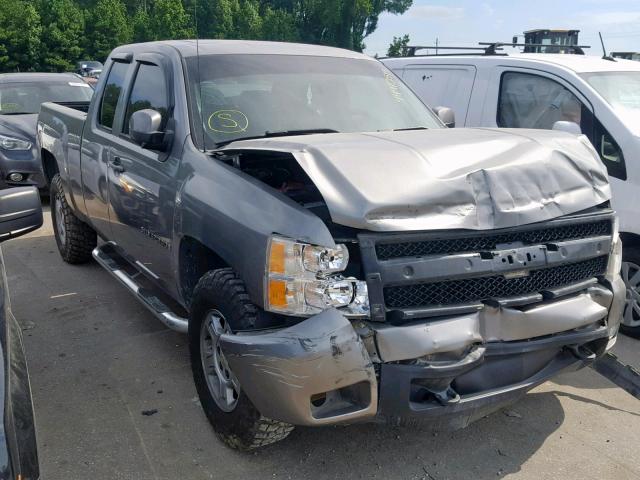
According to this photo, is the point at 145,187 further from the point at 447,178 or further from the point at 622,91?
the point at 622,91

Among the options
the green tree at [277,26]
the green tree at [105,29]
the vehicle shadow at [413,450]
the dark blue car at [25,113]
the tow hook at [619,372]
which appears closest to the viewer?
the vehicle shadow at [413,450]

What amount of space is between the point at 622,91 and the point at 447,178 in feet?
10.2

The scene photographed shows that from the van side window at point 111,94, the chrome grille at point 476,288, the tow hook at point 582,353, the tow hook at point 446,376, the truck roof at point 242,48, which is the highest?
the truck roof at point 242,48

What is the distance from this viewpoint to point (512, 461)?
303 cm

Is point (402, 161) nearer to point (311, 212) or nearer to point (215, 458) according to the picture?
point (311, 212)

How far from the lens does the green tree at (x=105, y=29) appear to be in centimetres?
4325

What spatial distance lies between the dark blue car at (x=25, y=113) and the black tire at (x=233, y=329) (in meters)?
5.73

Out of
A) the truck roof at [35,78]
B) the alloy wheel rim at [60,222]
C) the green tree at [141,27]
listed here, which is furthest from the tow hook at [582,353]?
the green tree at [141,27]

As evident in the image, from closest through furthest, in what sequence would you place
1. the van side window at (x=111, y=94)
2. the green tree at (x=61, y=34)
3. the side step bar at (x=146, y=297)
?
1. the side step bar at (x=146, y=297)
2. the van side window at (x=111, y=94)
3. the green tree at (x=61, y=34)

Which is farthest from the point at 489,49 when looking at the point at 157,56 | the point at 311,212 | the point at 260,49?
the point at 311,212

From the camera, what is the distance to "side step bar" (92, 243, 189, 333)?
3.54 meters

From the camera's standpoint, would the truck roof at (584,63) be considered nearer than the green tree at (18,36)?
Yes

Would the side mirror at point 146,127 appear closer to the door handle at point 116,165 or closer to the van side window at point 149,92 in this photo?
the van side window at point 149,92

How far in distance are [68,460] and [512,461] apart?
83.8 inches
